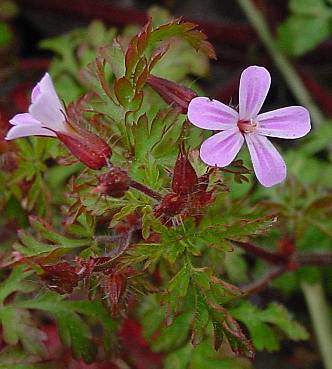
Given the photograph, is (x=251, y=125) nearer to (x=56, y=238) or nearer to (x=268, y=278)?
(x=56, y=238)

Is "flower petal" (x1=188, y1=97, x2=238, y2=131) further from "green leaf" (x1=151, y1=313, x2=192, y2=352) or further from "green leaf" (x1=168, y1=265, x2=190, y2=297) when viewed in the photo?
"green leaf" (x1=151, y1=313, x2=192, y2=352)

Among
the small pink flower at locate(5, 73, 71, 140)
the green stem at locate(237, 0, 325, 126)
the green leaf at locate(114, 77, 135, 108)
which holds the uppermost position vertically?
the green stem at locate(237, 0, 325, 126)

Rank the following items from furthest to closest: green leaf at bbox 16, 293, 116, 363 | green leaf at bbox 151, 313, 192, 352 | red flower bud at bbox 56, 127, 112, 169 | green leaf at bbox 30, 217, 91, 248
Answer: green leaf at bbox 151, 313, 192, 352 → green leaf at bbox 16, 293, 116, 363 → green leaf at bbox 30, 217, 91, 248 → red flower bud at bbox 56, 127, 112, 169

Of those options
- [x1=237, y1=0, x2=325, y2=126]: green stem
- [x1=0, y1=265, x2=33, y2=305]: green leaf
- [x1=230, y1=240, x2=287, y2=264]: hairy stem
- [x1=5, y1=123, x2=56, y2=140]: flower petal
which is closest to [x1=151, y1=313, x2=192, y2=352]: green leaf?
[x1=230, y1=240, x2=287, y2=264]: hairy stem

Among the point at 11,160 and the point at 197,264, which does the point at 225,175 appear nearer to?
the point at 197,264

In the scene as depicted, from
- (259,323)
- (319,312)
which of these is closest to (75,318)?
(259,323)

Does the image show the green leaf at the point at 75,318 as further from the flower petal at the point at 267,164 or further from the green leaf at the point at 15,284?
the flower petal at the point at 267,164

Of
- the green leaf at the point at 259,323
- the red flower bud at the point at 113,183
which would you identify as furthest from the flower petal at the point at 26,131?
the green leaf at the point at 259,323
